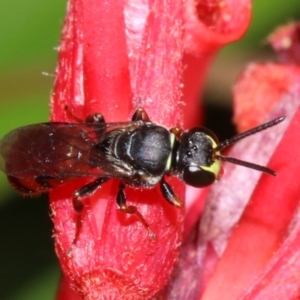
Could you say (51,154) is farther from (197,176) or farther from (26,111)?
(26,111)

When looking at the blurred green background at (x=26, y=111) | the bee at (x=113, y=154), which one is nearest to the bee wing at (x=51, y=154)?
the bee at (x=113, y=154)

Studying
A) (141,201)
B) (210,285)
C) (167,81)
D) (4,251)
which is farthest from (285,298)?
(4,251)

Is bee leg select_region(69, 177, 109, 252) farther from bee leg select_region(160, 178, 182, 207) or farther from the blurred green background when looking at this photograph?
the blurred green background

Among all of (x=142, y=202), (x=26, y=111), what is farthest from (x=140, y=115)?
(x=26, y=111)

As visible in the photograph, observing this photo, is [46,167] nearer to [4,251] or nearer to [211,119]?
[4,251]

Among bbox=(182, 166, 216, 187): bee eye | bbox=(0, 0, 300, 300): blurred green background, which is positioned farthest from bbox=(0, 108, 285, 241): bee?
bbox=(0, 0, 300, 300): blurred green background

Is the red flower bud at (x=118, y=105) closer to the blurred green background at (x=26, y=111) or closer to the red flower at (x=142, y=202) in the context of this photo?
the red flower at (x=142, y=202)
